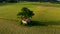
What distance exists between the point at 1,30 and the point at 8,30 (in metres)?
0.71

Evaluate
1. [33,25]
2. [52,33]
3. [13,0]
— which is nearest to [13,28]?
[33,25]

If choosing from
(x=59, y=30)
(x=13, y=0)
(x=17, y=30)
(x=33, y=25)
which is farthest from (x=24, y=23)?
(x=13, y=0)

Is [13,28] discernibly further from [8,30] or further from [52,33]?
[52,33]

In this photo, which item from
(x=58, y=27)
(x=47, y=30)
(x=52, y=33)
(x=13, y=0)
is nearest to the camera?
(x=52, y=33)

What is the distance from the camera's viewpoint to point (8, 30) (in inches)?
823

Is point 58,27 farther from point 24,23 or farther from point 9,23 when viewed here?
point 9,23

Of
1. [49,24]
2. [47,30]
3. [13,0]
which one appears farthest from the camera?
[13,0]

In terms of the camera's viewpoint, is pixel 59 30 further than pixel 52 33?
Yes

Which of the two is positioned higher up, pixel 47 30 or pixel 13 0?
pixel 47 30

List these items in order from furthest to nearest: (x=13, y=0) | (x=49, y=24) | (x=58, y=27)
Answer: (x=13, y=0)
(x=49, y=24)
(x=58, y=27)

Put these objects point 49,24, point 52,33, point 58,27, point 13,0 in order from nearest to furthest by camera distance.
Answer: point 52,33
point 58,27
point 49,24
point 13,0

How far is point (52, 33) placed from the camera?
1986 centimetres

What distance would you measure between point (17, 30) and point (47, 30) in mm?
3141

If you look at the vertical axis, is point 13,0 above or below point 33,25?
below
